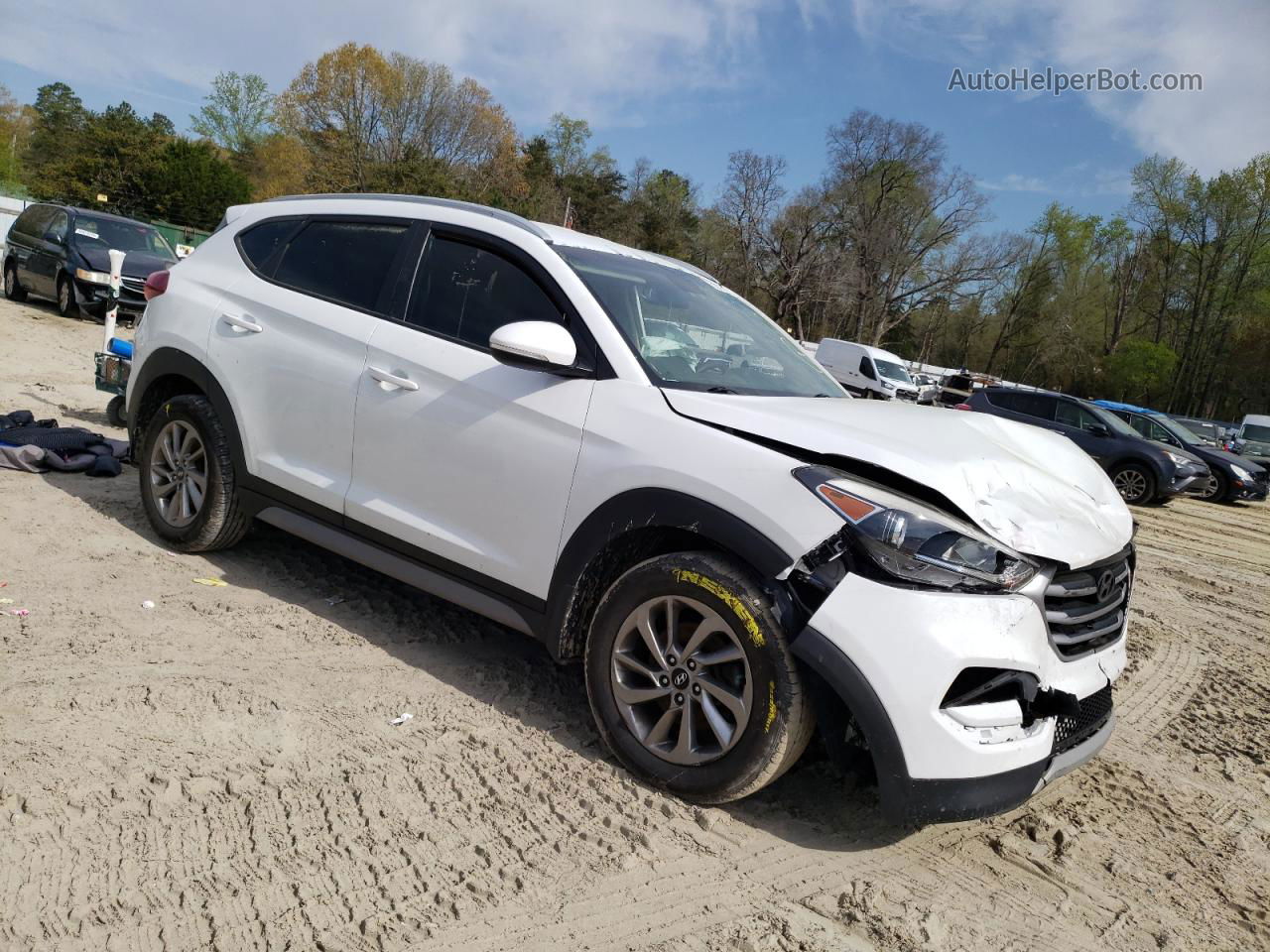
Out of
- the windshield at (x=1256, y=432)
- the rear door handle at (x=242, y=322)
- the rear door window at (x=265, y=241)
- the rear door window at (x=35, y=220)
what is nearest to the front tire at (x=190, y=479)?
the rear door handle at (x=242, y=322)

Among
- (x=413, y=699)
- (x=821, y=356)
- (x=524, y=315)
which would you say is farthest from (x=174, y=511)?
(x=821, y=356)

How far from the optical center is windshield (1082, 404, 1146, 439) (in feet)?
52.1

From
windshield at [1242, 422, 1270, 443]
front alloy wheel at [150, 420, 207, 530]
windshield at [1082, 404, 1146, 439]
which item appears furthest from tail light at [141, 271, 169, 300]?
windshield at [1242, 422, 1270, 443]

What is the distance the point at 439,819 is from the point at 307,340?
91.0 inches

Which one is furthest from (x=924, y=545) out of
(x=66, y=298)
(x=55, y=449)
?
(x=66, y=298)

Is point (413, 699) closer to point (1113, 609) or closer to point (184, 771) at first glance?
point (184, 771)

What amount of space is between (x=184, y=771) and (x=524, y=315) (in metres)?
1.98

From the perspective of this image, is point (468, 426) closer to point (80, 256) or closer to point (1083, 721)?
point (1083, 721)

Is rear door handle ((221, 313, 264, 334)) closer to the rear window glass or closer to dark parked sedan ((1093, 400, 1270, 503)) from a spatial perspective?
the rear window glass

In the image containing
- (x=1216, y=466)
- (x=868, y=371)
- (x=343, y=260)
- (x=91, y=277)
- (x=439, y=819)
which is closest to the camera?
(x=439, y=819)

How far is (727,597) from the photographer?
9.06 feet

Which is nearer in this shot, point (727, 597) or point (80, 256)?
point (727, 597)

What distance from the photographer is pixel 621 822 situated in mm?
2838

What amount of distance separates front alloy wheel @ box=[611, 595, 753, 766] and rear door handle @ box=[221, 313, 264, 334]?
2.47 metres
